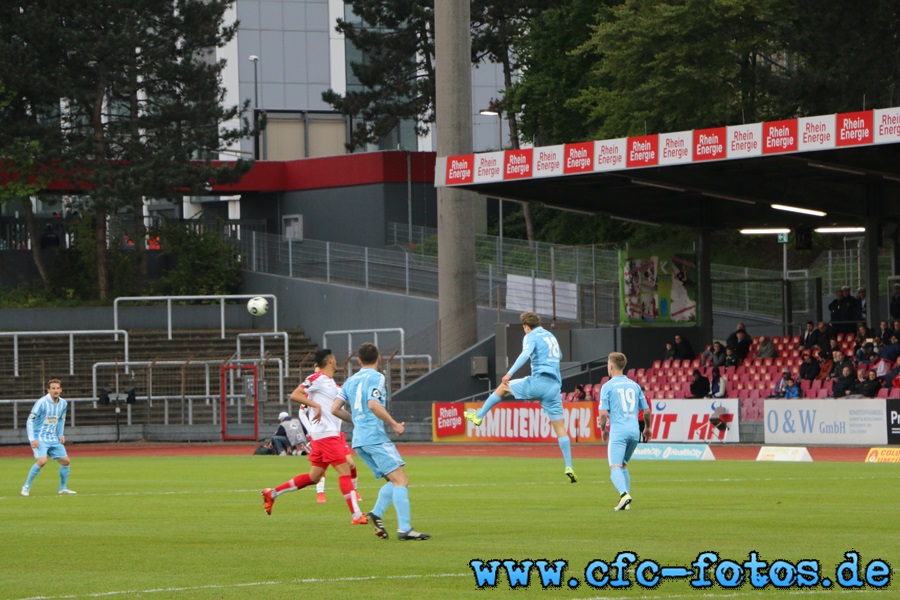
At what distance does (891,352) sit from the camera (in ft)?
113

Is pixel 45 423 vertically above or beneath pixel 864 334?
beneath

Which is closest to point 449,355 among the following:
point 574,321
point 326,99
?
point 574,321

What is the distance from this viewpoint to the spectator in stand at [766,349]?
4084 centimetres

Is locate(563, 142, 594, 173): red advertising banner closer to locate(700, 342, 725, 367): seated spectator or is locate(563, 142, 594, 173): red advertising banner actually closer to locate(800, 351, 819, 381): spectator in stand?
locate(700, 342, 725, 367): seated spectator

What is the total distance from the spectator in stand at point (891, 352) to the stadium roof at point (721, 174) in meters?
A: 4.72

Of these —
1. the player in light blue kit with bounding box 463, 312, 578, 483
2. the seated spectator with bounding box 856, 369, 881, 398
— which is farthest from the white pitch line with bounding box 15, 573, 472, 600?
the seated spectator with bounding box 856, 369, 881, 398

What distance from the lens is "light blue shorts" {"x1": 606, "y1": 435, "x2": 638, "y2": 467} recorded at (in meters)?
16.7

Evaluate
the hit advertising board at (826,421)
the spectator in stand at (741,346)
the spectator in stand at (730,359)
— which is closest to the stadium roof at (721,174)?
the spectator in stand at (741,346)

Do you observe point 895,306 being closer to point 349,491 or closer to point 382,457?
point 349,491

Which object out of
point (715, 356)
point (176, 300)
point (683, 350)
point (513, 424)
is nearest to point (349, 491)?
point (513, 424)

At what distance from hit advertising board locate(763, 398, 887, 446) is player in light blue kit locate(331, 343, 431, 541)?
20598mm

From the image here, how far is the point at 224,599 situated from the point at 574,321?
37438 mm

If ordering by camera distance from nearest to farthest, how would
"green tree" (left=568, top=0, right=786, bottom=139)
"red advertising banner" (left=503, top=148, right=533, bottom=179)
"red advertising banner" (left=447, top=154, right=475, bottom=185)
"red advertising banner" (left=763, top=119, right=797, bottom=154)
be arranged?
"red advertising banner" (left=763, top=119, right=797, bottom=154) < "red advertising banner" (left=503, top=148, right=533, bottom=179) < "red advertising banner" (left=447, top=154, right=475, bottom=185) < "green tree" (left=568, top=0, right=786, bottom=139)

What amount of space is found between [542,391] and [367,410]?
8.01m
